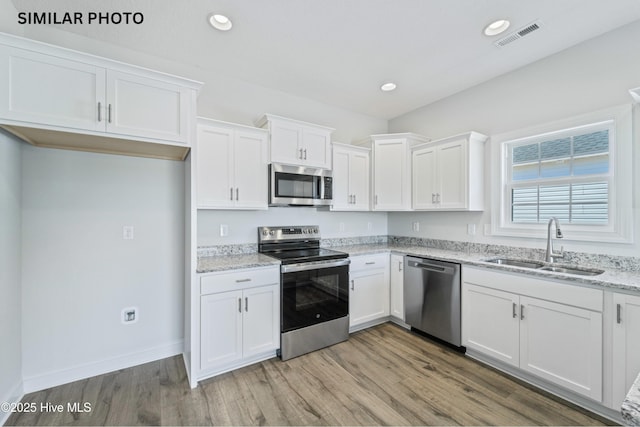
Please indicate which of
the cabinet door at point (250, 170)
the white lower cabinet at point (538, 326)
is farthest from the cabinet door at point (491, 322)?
the cabinet door at point (250, 170)

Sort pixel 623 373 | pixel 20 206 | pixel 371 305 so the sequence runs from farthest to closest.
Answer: pixel 371 305
pixel 20 206
pixel 623 373

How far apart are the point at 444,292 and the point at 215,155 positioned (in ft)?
8.81

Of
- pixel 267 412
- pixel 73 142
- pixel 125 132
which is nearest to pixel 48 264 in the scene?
pixel 73 142

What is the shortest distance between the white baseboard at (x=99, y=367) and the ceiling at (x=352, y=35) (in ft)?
9.15

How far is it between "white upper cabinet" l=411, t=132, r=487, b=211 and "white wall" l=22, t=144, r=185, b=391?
9.14ft

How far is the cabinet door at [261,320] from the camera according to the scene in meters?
2.41

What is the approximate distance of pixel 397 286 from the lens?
129 inches

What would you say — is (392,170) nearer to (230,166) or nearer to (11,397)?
(230,166)

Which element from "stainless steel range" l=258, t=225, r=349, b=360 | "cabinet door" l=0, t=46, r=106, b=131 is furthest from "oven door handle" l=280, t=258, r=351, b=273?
"cabinet door" l=0, t=46, r=106, b=131

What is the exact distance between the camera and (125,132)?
195 cm

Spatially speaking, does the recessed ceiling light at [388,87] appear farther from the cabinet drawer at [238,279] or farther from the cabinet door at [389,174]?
the cabinet drawer at [238,279]

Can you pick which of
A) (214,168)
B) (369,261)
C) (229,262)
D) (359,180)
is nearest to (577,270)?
(369,261)

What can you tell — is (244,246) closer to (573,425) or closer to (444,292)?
(444,292)

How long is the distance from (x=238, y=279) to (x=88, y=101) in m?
1.69
